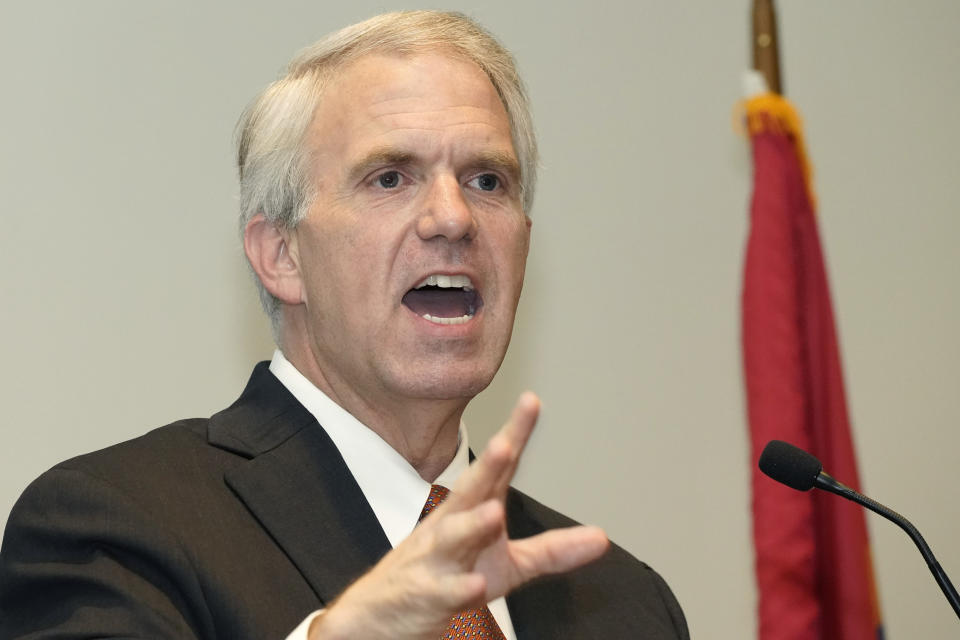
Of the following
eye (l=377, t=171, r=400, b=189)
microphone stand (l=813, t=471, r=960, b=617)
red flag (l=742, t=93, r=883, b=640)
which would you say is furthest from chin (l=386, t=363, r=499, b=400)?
red flag (l=742, t=93, r=883, b=640)

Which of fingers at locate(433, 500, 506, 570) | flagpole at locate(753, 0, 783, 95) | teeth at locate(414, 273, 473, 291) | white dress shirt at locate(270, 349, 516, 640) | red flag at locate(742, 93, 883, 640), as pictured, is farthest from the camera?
flagpole at locate(753, 0, 783, 95)

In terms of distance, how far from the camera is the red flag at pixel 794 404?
3133mm

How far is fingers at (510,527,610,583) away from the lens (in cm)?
141

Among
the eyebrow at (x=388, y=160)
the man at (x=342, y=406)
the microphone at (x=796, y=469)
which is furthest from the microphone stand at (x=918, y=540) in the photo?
the eyebrow at (x=388, y=160)

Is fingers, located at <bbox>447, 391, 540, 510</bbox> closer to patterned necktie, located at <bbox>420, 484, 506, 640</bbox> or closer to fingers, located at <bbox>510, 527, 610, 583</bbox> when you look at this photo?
fingers, located at <bbox>510, 527, 610, 583</bbox>

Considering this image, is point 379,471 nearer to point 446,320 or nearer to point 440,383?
point 440,383

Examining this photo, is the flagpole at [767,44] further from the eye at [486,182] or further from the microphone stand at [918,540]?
the microphone stand at [918,540]

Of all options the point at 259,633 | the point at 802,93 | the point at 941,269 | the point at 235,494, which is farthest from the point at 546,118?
the point at 259,633

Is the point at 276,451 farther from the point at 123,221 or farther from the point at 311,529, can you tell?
the point at 123,221

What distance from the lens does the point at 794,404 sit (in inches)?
126

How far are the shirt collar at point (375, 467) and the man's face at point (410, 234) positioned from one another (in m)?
0.07

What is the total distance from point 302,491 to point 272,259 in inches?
22.0

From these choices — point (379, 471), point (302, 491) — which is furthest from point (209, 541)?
point (379, 471)

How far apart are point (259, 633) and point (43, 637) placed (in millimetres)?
290
